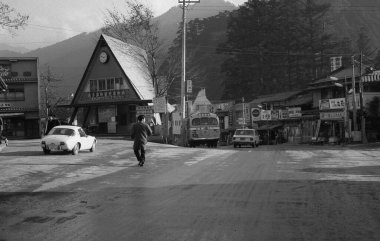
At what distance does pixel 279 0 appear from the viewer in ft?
257

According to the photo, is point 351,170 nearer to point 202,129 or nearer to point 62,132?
point 62,132

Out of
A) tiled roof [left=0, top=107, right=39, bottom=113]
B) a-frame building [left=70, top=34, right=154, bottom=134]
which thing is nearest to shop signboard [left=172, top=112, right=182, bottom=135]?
a-frame building [left=70, top=34, right=154, bottom=134]

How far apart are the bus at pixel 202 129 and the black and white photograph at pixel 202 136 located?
0.11 metres

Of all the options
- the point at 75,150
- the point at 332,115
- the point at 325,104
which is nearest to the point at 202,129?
the point at 75,150

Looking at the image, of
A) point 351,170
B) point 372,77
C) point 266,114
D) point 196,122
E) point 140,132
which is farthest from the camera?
point 266,114

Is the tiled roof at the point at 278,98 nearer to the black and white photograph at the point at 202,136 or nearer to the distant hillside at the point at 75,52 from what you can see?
the black and white photograph at the point at 202,136

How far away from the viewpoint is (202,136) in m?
37.5

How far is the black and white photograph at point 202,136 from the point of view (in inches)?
322

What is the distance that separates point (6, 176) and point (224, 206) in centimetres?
807

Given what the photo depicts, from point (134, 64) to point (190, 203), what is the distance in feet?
147

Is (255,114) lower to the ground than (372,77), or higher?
lower

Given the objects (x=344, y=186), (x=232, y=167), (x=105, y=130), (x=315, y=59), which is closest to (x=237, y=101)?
(x=315, y=59)

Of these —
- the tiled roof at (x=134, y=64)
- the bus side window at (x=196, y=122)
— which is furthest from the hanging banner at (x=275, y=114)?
the bus side window at (x=196, y=122)

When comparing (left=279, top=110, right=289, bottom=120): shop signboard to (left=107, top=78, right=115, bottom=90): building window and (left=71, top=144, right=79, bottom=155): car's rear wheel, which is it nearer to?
(left=107, top=78, right=115, bottom=90): building window
